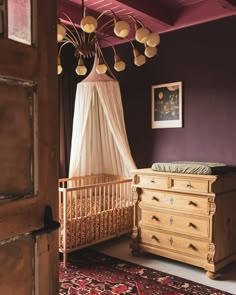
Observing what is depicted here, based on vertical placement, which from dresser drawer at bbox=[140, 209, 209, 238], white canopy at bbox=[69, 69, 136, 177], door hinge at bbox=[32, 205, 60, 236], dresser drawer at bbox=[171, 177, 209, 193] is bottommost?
dresser drawer at bbox=[140, 209, 209, 238]

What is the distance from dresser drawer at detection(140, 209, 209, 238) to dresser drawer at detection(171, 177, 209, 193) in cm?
28

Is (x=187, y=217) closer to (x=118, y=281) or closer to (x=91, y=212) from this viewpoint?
(x=118, y=281)

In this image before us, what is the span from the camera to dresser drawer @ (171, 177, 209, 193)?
3.08 m

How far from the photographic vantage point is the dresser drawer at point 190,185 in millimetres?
3082

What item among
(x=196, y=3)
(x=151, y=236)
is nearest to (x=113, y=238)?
(x=151, y=236)

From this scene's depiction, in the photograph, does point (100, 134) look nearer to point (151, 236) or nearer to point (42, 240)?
point (151, 236)

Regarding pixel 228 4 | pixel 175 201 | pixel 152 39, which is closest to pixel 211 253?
pixel 175 201

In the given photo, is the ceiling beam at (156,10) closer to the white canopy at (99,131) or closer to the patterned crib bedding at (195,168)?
the white canopy at (99,131)

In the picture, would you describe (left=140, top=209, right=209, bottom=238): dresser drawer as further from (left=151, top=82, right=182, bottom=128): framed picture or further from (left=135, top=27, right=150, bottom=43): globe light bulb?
(left=135, top=27, right=150, bottom=43): globe light bulb

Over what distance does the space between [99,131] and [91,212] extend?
135 cm

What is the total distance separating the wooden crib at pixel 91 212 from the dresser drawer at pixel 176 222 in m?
0.48

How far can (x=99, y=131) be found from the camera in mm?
4648

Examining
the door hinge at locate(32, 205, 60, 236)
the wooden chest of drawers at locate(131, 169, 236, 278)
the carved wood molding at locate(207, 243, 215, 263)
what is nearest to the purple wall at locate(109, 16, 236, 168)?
the wooden chest of drawers at locate(131, 169, 236, 278)

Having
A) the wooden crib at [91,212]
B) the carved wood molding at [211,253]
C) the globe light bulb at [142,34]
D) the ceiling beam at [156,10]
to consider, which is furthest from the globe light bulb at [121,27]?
the carved wood molding at [211,253]
